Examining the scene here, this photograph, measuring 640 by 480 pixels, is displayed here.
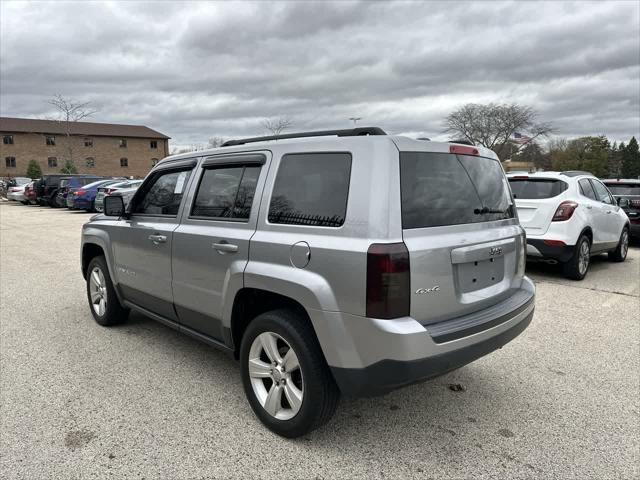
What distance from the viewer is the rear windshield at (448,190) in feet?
8.67

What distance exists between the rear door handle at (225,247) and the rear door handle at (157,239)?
735 millimetres

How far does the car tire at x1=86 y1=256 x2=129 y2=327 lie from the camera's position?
4891 millimetres

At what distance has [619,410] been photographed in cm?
327

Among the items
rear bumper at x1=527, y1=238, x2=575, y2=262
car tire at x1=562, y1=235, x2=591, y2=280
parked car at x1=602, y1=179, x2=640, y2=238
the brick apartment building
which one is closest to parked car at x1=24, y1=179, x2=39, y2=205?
rear bumper at x1=527, y1=238, x2=575, y2=262

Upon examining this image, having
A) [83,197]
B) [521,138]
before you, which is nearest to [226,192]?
[83,197]

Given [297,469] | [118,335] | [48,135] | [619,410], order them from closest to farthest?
[297,469], [619,410], [118,335], [48,135]

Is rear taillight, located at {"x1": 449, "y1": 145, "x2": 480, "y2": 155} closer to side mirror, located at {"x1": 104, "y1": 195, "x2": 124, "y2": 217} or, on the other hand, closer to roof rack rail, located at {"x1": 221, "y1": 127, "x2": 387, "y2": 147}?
roof rack rail, located at {"x1": 221, "y1": 127, "x2": 387, "y2": 147}

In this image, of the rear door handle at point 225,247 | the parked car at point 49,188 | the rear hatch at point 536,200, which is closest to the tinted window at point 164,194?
the rear door handle at point 225,247

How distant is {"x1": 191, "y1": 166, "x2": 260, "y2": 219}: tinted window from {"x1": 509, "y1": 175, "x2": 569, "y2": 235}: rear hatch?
5159mm

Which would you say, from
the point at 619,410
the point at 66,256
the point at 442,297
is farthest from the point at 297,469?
the point at 66,256

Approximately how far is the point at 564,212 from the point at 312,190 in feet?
18.2

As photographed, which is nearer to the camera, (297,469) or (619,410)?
(297,469)

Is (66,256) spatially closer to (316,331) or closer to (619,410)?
(316,331)

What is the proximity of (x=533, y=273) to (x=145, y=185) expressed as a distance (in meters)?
6.36
